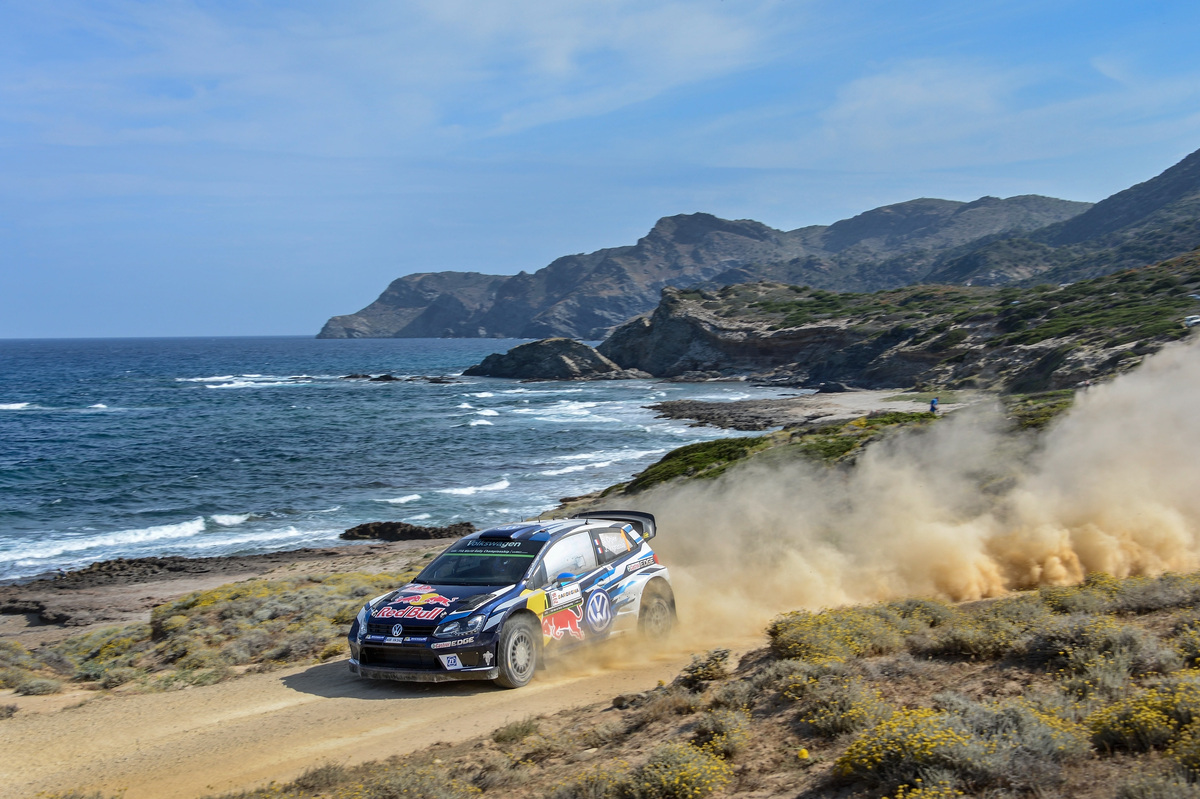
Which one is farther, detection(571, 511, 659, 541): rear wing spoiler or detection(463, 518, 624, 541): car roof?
detection(571, 511, 659, 541): rear wing spoiler

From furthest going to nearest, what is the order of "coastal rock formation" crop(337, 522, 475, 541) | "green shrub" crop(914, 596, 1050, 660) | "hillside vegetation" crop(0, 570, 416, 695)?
"coastal rock formation" crop(337, 522, 475, 541) → "hillside vegetation" crop(0, 570, 416, 695) → "green shrub" crop(914, 596, 1050, 660)

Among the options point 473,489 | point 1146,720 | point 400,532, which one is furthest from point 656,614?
point 473,489

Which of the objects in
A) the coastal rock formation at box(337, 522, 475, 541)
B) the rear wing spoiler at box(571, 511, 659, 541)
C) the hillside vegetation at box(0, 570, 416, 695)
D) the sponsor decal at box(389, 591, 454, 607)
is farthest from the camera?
Answer: the coastal rock formation at box(337, 522, 475, 541)

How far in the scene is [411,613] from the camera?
9344mm

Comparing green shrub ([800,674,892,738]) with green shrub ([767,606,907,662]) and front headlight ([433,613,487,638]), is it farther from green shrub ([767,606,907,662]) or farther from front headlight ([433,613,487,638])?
front headlight ([433,613,487,638])

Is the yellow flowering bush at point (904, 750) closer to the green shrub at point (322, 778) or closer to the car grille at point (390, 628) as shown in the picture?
the green shrub at point (322, 778)

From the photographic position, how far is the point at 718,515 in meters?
19.2

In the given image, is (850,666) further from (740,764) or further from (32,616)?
(32,616)

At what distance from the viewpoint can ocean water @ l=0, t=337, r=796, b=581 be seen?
3362 cm

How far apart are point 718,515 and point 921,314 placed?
8470 cm

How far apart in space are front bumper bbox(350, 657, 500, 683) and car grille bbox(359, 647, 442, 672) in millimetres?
44

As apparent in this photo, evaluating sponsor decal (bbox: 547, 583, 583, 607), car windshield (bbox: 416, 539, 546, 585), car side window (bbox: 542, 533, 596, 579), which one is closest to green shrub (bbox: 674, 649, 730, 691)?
sponsor decal (bbox: 547, 583, 583, 607)

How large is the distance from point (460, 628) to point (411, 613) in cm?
69

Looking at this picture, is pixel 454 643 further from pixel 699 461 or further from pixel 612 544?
pixel 699 461
